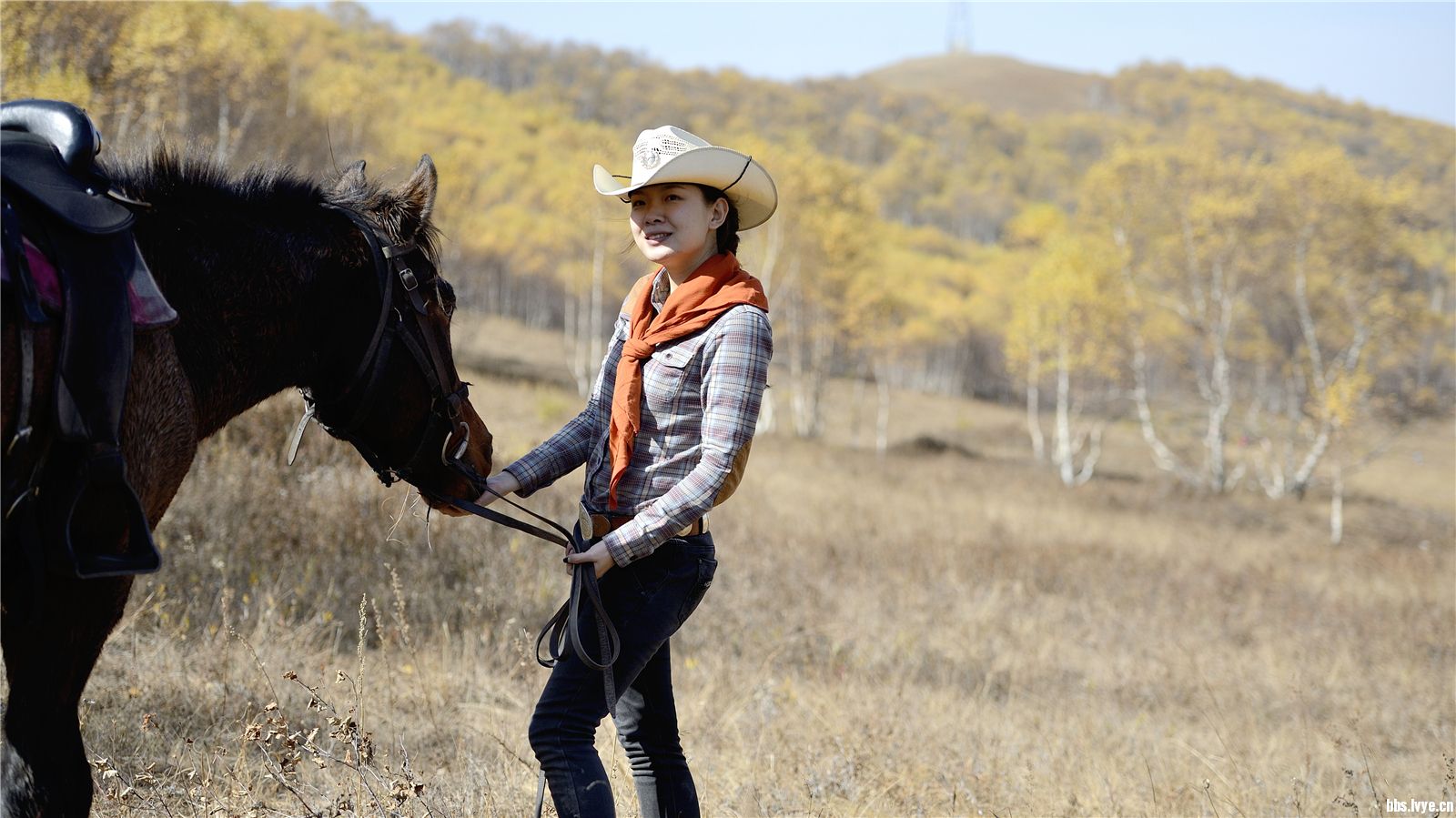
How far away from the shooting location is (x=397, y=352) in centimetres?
241

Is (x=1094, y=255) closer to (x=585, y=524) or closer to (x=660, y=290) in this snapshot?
(x=660, y=290)

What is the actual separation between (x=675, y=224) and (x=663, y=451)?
1.81 feet

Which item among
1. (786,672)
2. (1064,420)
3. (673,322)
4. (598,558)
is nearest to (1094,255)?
(1064,420)

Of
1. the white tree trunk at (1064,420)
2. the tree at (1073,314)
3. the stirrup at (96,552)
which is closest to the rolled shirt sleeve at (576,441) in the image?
the stirrup at (96,552)

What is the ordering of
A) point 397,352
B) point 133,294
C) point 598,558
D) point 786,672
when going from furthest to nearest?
1. point 786,672
2. point 397,352
3. point 598,558
4. point 133,294

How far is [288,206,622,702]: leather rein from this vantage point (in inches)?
87.7

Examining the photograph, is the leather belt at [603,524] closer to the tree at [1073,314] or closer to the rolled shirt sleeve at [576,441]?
the rolled shirt sleeve at [576,441]

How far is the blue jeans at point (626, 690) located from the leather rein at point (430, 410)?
0.06 metres

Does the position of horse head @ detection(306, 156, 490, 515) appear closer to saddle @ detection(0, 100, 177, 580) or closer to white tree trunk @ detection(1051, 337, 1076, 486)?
saddle @ detection(0, 100, 177, 580)

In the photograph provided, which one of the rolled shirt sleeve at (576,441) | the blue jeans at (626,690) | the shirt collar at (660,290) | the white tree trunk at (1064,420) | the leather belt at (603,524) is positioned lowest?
the white tree trunk at (1064,420)

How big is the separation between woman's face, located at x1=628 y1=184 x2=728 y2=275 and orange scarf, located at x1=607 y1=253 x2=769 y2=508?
54 mm

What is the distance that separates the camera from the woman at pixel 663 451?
2.17 metres

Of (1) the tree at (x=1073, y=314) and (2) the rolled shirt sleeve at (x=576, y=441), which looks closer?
(2) the rolled shirt sleeve at (x=576, y=441)

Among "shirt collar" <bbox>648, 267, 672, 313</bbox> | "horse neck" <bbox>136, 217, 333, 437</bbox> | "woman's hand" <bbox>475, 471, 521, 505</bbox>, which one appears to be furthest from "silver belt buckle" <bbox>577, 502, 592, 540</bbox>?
"horse neck" <bbox>136, 217, 333, 437</bbox>
